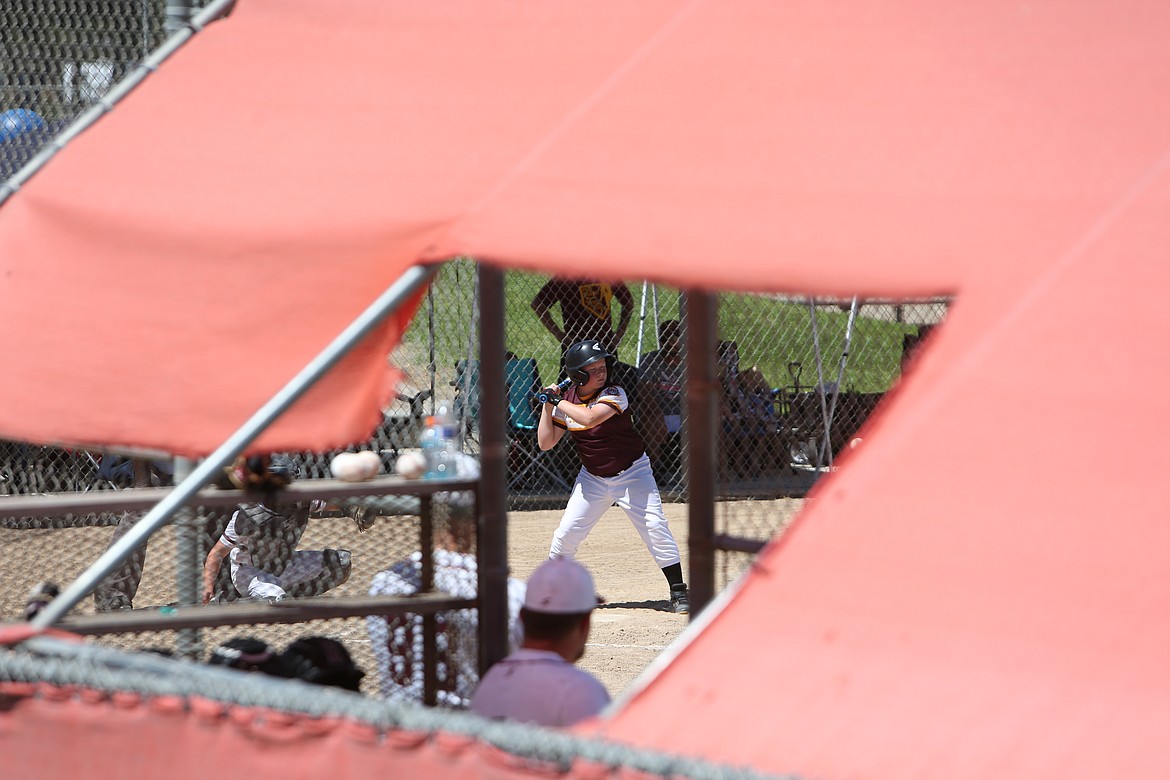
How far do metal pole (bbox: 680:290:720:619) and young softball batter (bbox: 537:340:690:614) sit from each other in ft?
13.5

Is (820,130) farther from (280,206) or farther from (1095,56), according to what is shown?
(280,206)

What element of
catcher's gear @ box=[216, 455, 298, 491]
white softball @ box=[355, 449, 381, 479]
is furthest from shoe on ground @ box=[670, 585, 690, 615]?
catcher's gear @ box=[216, 455, 298, 491]

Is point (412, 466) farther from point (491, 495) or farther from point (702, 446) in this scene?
point (702, 446)

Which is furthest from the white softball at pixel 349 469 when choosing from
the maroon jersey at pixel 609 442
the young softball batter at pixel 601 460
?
the maroon jersey at pixel 609 442

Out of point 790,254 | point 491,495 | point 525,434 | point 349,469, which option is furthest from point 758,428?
point 790,254

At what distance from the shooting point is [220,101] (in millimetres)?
3949

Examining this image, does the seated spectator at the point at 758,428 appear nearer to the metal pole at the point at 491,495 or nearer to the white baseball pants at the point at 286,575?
the white baseball pants at the point at 286,575

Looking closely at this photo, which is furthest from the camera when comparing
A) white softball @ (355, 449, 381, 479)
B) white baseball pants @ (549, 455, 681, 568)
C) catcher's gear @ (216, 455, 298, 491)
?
white baseball pants @ (549, 455, 681, 568)

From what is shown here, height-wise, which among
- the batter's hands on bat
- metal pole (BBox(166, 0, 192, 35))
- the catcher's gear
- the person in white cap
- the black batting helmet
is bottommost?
the person in white cap

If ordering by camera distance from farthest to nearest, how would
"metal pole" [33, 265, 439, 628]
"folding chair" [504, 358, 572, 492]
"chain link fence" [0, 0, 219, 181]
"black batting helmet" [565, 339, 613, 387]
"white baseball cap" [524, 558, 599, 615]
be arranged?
"folding chair" [504, 358, 572, 492], "black batting helmet" [565, 339, 613, 387], "chain link fence" [0, 0, 219, 181], "white baseball cap" [524, 558, 599, 615], "metal pole" [33, 265, 439, 628]

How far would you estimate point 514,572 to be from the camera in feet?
Answer: 33.7

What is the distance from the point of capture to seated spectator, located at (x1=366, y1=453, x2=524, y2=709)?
4188 millimetres

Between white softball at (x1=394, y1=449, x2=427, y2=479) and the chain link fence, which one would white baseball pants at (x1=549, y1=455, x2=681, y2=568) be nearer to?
the chain link fence

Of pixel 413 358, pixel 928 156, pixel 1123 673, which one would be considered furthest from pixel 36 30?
pixel 413 358
